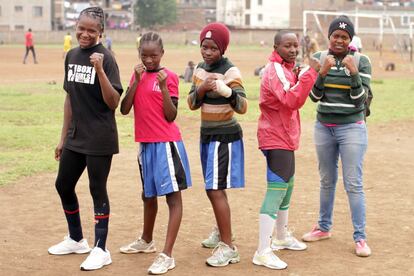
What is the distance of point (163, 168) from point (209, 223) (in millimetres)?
1686

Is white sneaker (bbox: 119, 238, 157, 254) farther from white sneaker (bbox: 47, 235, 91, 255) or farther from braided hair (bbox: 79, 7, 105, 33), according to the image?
braided hair (bbox: 79, 7, 105, 33)

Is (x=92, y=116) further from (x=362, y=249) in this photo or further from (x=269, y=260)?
(x=362, y=249)

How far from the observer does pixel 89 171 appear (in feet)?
20.1

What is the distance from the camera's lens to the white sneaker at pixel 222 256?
619cm

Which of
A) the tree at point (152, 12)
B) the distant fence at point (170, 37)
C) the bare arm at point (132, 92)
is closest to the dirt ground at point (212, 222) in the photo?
the bare arm at point (132, 92)

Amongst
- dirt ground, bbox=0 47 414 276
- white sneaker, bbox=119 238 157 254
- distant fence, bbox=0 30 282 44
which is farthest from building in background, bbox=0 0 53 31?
white sneaker, bbox=119 238 157 254

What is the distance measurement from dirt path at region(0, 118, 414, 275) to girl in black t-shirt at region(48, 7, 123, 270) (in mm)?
556

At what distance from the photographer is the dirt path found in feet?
20.3

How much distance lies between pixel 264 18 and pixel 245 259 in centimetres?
9565

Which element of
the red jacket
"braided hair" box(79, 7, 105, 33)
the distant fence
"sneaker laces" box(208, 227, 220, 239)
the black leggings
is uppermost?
the distant fence

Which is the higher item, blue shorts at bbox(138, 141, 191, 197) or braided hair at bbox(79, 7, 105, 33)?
braided hair at bbox(79, 7, 105, 33)

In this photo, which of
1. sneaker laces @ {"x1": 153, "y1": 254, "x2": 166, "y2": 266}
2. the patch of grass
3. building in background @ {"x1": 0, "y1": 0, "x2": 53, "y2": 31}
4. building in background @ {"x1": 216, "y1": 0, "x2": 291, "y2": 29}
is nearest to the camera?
sneaker laces @ {"x1": 153, "y1": 254, "x2": 166, "y2": 266}

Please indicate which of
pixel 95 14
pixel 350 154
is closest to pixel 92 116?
pixel 95 14

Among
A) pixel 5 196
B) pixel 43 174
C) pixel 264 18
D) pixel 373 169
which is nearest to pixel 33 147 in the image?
pixel 43 174
